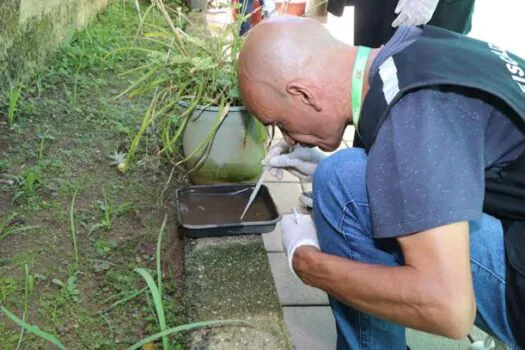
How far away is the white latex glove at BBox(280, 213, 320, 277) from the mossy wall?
5.71ft

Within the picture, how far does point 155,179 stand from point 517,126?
1625 millimetres

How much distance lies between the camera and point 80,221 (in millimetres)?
2043

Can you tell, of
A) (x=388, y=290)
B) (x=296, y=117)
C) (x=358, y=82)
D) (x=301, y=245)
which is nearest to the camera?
(x=388, y=290)

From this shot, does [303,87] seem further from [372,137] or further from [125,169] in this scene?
[125,169]

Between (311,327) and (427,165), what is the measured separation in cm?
99

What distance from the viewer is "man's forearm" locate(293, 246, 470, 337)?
1073 millimetres

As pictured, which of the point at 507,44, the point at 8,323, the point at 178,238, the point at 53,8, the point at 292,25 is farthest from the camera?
the point at 507,44

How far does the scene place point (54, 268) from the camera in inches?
71.4

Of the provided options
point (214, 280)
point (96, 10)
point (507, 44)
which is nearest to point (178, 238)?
point (214, 280)

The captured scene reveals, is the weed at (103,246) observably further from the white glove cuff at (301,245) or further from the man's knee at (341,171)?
the man's knee at (341,171)

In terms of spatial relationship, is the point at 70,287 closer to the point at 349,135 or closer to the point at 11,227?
the point at 11,227

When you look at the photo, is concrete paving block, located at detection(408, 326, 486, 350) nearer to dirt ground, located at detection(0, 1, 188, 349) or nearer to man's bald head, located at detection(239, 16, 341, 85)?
dirt ground, located at detection(0, 1, 188, 349)

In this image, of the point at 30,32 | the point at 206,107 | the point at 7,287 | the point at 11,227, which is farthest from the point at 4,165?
the point at 30,32

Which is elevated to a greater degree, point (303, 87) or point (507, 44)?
point (303, 87)
